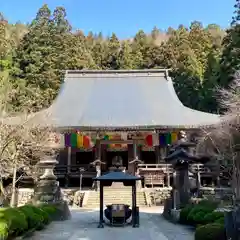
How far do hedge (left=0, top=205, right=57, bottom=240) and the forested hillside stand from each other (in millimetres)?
18953

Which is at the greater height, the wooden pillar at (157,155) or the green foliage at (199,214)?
the wooden pillar at (157,155)

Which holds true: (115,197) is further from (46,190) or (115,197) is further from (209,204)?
(209,204)

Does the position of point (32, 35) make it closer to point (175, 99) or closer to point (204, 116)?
point (175, 99)

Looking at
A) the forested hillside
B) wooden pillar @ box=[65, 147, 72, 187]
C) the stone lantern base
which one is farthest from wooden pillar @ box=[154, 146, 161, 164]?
the stone lantern base

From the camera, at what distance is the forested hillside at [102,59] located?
105 feet

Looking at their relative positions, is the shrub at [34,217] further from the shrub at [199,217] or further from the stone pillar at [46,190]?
the shrub at [199,217]

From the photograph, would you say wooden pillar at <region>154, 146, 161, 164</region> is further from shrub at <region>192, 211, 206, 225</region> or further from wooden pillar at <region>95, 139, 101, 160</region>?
shrub at <region>192, 211, 206, 225</region>

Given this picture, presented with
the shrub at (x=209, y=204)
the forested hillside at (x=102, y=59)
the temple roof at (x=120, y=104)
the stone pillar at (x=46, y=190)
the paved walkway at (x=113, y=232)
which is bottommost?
the paved walkway at (x=113, y=232)

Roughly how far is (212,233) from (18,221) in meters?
4.37

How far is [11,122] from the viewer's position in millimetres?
16734

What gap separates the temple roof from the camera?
2375 centimetres

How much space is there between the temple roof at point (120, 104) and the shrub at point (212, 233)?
13.8 metres

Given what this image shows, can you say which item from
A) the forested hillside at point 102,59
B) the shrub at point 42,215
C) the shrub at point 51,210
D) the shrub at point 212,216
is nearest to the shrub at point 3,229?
the shrub at point 42,215

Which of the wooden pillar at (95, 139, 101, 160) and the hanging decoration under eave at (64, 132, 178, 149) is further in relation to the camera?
the wooden pillar at (95, 139, 101, 160)
